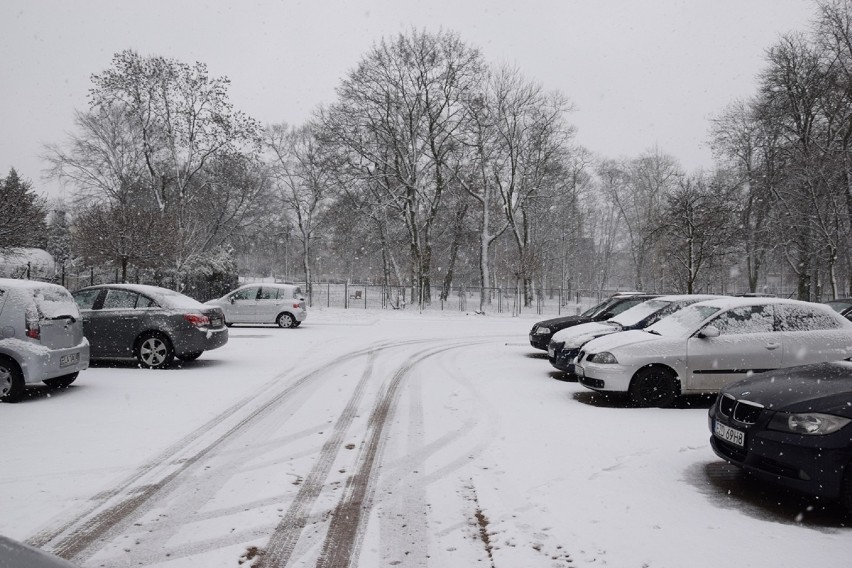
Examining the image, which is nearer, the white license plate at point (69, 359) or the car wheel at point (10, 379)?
the car wheel at point (10, 379)

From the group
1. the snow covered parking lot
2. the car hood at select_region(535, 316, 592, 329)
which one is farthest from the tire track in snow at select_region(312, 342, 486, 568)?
the car hood at select_region(535, 316, 592, 329)

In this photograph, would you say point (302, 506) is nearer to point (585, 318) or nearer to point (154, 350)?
point (154, 350)

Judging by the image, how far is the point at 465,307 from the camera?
35.5 meters

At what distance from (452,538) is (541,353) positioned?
11464 mm

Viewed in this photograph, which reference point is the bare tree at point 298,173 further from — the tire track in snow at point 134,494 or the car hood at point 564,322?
the tire track in snow at point 134,494

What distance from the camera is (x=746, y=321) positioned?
8336 mm

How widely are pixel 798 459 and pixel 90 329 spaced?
1144 cm

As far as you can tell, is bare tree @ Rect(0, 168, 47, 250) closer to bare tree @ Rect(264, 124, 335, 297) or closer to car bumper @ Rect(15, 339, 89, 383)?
car bumper @ Rect(15, 339, 89, 383)

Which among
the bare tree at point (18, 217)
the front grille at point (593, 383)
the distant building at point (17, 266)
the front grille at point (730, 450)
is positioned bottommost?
the front grille at point (730, 450)

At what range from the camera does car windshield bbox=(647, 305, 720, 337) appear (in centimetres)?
846

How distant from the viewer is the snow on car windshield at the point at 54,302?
8.05 metres

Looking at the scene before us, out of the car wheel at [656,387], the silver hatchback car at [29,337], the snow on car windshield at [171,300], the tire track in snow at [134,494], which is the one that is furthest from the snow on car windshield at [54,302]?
the car wheel at [656,387]

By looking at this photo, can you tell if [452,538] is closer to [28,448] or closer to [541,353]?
[28,448]

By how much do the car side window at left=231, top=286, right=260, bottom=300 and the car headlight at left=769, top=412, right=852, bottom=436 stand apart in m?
Result: 20.2
